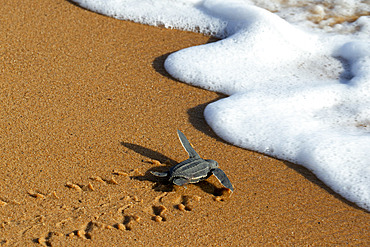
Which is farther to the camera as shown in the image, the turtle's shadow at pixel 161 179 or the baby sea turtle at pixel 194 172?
the turtle's shadow at pixel 161 179

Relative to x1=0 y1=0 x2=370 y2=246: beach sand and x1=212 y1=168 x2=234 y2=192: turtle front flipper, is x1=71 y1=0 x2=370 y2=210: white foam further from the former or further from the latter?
x1=212 y1=168 x2=234 y2=192: turtle front flipper

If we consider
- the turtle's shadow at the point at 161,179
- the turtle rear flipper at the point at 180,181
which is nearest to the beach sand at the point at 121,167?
the turtle's shadow at the point at 161,179

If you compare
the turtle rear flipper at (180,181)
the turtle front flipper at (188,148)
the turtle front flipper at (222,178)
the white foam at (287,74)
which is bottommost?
the turtle rear flipper at (180,181)

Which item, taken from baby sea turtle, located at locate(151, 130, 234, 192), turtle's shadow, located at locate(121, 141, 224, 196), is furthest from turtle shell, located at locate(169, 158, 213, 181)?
turtle's shadow, located at locate(121, 141, 224, 196)

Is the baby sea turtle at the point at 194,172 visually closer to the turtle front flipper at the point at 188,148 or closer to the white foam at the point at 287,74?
the turtle front flipper at the point at 188,148

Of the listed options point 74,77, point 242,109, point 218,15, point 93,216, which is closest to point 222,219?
point 93,216

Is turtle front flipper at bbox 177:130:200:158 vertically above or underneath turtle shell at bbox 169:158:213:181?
above
